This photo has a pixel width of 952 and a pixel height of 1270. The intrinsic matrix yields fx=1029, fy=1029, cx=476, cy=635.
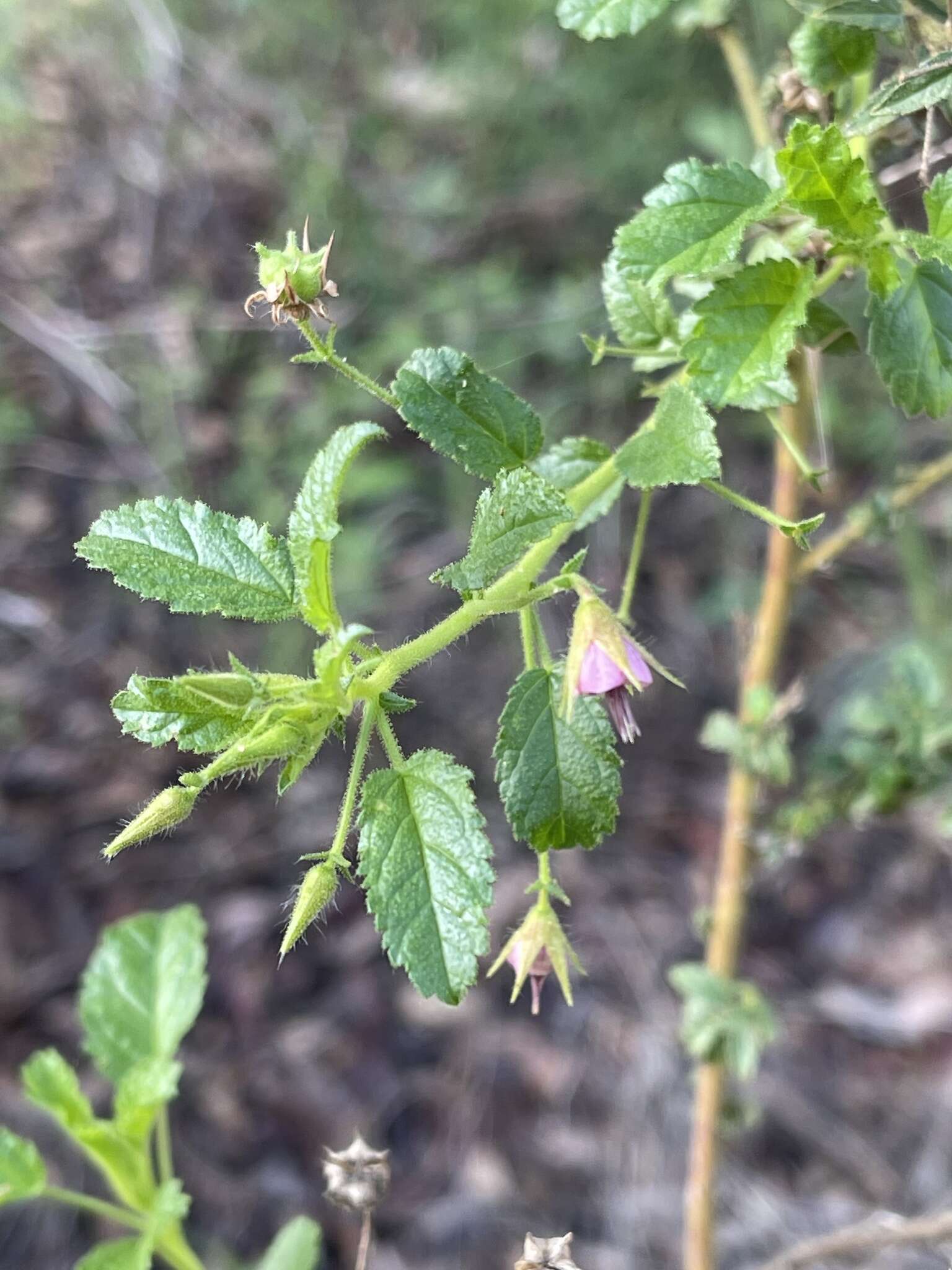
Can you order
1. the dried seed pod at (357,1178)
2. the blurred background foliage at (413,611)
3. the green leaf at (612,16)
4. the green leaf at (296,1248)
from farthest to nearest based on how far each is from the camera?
the blurred background foliage at (413,611) → the green leaf at (296,1248) → the dried seed pod at (357,1178) → the green leaf at (612,16)

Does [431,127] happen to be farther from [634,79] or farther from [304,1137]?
[304,1137]

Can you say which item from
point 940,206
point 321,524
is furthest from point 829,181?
point 321,524

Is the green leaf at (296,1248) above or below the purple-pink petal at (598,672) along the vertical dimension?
below

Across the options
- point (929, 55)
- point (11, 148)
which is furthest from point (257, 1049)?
point (11, 148)

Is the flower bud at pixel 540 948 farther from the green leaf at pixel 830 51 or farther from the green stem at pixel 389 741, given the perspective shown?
the green leaf at pixel 830 51

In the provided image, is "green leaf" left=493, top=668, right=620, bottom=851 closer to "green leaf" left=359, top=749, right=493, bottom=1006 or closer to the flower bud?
"green leaf" left=359, top=749, right=493, bottom=1006

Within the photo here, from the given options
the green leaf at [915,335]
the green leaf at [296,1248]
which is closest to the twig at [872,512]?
the green leaf at [915,335]
